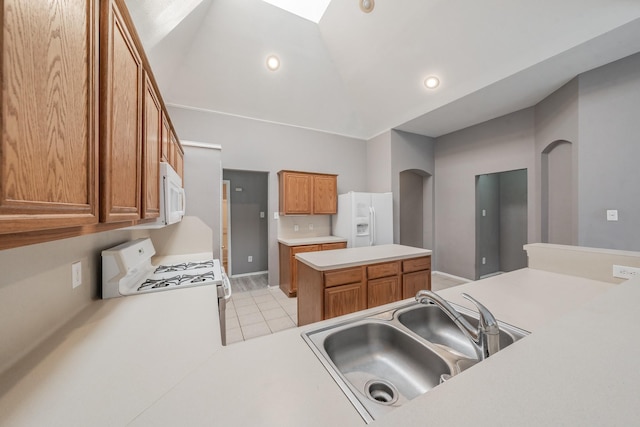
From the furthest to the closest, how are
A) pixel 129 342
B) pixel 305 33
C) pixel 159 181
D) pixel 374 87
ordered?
pixel 374 87 → pixel 305 33 → pixel 159 181 → pixel 129 342

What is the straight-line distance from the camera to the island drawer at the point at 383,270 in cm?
240

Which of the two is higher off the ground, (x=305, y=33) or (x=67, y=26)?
(x=305, y=33)

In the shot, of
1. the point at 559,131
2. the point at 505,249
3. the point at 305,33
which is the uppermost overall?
the point at 305,33

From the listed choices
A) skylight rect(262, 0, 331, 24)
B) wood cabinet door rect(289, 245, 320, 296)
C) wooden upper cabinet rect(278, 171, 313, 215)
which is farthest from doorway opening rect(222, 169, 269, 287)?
skylight rect(262, 0, 331, 24)

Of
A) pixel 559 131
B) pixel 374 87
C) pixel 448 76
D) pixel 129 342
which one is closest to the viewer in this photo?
pixel 129 342

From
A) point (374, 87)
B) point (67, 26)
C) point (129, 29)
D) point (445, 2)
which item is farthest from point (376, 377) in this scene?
point (374, 87)

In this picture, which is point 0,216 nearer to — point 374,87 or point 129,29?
point 129,29

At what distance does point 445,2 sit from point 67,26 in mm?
3305

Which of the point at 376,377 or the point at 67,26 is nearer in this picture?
the point at 67,26

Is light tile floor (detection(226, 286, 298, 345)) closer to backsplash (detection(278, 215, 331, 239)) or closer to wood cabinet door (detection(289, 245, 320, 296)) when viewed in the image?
wood cabinet door (detection(289, 245, 320, 296))

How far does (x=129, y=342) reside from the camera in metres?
0.95

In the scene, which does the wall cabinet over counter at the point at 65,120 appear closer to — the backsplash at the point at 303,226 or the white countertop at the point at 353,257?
the white countertop at the point at 353,257

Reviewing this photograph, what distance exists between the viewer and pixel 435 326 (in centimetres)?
121

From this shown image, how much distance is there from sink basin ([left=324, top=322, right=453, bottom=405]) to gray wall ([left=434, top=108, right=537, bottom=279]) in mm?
3709
